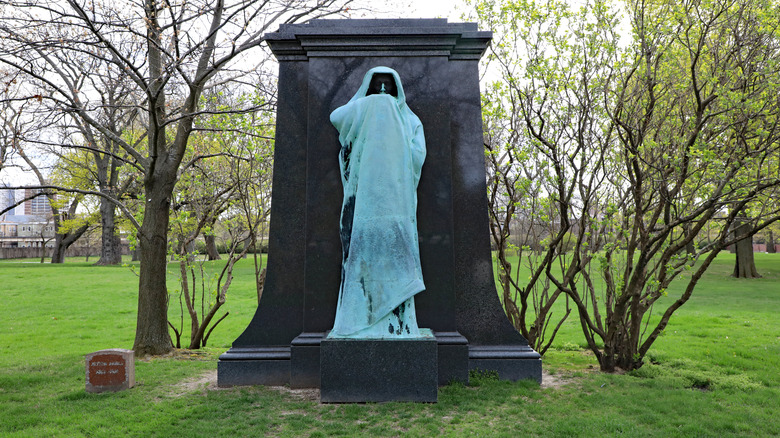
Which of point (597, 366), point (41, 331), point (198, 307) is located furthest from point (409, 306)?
point (198, 307)

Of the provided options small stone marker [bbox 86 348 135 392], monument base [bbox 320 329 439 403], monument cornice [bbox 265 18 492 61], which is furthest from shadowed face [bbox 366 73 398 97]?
small stone marker [bbox 86 348 135 392]

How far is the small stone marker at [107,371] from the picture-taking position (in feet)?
19.5

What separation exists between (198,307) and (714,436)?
1547 cm

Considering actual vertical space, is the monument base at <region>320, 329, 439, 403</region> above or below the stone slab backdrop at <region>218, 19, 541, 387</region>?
below

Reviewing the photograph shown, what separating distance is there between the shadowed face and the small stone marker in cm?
407

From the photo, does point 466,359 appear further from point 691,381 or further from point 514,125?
point 514,125

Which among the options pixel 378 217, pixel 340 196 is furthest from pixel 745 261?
pixel 378 217

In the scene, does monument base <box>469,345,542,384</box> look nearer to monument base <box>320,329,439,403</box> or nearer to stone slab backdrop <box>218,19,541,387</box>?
stone slab backdrop <box>218,19,541,387</box>

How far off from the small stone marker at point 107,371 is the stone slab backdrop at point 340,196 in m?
1.06

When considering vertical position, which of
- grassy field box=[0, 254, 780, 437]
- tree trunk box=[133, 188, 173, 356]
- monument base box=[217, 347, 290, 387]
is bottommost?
grassy field box=[0, 254, 780, 437]

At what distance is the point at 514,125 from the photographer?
27.4ft

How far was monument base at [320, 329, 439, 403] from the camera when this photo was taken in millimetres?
5137

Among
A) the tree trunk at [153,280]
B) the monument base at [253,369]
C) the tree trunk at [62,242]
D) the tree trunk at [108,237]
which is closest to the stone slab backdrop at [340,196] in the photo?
the monument base at [253,369]

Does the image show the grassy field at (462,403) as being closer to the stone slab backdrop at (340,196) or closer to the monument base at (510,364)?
the monument base at (510,364)
